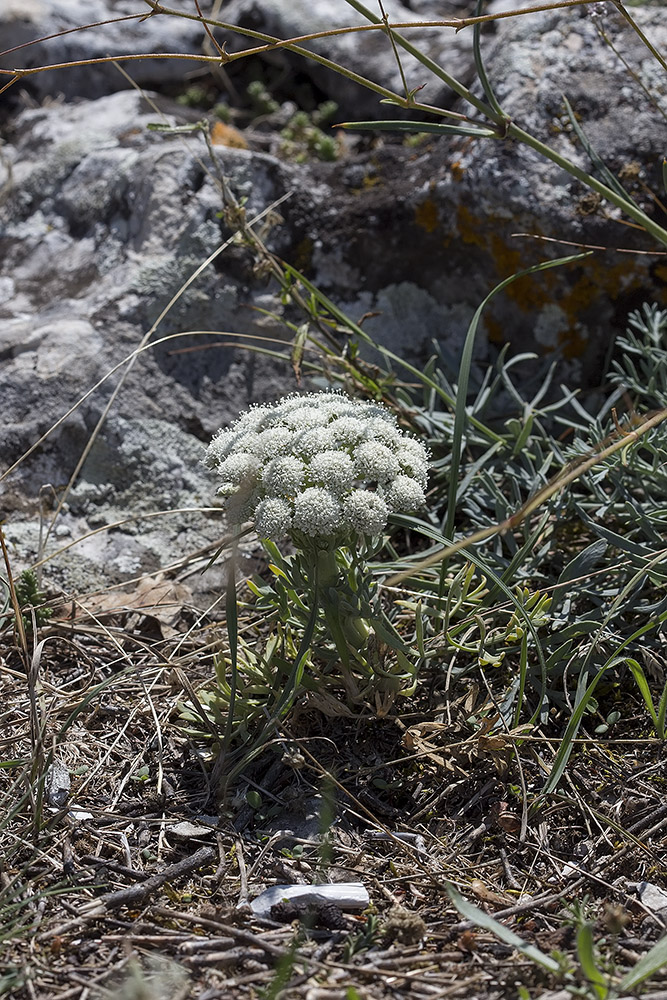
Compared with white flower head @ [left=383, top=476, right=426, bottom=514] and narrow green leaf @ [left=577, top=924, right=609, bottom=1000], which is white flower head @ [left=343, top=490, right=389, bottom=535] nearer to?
white flower head @ [left=383, top=476, right=426, bottom=514]

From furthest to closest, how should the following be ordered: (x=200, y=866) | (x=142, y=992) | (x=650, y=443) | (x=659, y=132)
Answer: (x=659, y=132) → (x=650, y=443) → (x=200, y=866) → (x=142, y=992)

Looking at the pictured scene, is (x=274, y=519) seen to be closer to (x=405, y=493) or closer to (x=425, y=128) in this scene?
(x=405, y=493)

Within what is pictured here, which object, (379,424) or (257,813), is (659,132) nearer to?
(379,424)

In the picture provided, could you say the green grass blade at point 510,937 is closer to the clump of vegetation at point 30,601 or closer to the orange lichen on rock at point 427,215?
the clump of vegetation at point 30,601

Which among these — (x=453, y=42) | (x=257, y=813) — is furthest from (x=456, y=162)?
(x=257, y=813)

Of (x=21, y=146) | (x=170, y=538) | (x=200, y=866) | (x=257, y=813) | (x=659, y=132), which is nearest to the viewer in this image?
(x=200, y=866)

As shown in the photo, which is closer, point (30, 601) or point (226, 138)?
point (30, 601)

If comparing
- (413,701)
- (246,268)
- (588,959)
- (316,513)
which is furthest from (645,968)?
(246,268)

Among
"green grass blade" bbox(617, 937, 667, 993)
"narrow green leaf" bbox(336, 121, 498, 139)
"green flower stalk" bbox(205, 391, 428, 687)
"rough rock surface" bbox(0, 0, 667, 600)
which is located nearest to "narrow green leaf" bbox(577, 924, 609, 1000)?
"green grass blade" bbox(617, 937, 667, 993)
